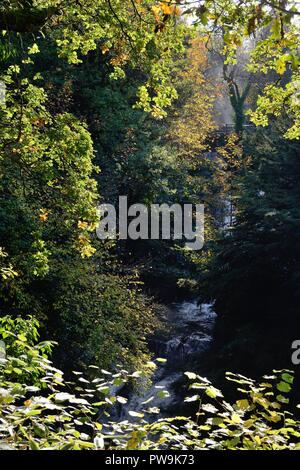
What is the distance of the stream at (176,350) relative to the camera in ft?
50.2

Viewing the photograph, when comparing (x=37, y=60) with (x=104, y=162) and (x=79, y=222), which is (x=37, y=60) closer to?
(x=104, y=162)

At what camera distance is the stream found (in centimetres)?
1531

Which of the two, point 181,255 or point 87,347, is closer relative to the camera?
point 87,347

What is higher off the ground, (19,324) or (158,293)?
(19,324)

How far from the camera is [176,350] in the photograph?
1845 cm

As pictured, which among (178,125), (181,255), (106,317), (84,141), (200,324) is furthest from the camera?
(178,125)

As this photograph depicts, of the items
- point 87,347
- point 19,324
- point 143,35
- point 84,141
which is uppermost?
point 143,35

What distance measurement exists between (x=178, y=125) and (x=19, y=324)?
19.4 metres

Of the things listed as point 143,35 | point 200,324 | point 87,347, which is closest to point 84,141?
point 143,35

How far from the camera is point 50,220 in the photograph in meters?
12.1

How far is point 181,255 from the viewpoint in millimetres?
23594
